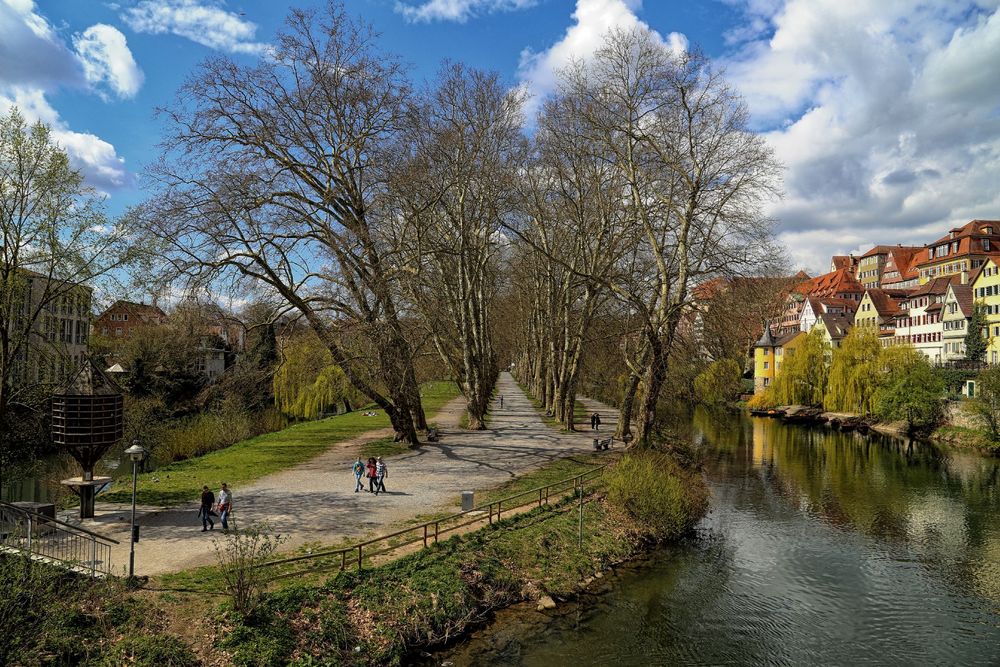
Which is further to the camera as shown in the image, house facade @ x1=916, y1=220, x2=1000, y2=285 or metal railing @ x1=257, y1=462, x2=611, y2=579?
house facade @ x1=916, y1=220, x2=1000, y2=285

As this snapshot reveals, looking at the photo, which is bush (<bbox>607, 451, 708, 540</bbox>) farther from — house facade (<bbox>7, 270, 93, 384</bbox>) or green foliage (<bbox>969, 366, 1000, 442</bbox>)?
green foliage (<bbox>969, 366, 1000, 442</bbox>)

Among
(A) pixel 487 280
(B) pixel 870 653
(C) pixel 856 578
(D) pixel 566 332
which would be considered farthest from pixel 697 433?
(B) pixel 870 653

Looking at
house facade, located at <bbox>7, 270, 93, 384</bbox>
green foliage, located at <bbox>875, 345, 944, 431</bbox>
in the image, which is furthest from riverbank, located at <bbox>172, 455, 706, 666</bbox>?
green foliage, located at <bbox>875, 345, 944, 431</bbox>

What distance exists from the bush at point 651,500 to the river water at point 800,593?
2.85ft

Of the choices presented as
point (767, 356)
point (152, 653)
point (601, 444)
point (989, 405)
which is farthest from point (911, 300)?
point (152, 653)

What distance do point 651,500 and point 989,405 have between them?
34.6 meters

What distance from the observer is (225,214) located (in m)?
22.0

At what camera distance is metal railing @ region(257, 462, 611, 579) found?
46.8ft

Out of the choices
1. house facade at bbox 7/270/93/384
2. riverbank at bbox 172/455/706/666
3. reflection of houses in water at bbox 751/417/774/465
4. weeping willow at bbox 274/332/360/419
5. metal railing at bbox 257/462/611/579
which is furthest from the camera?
weeping willow at bbox 274/332/360/419

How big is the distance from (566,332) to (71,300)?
2483 cm

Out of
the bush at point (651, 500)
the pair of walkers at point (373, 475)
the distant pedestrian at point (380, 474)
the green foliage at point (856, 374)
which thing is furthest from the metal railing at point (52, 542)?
the green foliage at point (856, 374)

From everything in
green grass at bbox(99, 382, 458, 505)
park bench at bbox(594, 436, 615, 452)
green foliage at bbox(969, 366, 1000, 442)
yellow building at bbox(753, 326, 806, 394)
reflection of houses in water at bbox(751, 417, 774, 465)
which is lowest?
reflection of houses in water at bbox(751, 417, 774, 465)

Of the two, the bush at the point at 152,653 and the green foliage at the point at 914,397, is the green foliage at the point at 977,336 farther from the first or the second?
the bush at the point at 152,653

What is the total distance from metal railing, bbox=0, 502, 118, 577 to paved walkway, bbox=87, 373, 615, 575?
0.51 m
